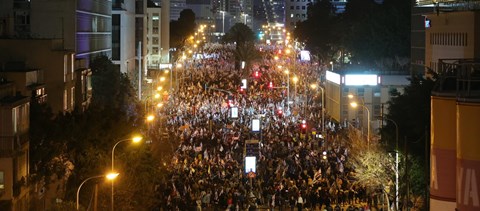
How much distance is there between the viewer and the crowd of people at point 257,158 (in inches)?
1640

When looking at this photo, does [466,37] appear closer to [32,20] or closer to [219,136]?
[219,136]

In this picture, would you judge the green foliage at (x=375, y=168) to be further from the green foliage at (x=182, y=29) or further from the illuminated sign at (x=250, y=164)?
the green foliage at (x=182, y=29)

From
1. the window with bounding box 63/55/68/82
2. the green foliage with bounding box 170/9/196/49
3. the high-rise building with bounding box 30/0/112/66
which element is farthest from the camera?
the green foliage with bounding box 170/9/196/49

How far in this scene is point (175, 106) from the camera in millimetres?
78375

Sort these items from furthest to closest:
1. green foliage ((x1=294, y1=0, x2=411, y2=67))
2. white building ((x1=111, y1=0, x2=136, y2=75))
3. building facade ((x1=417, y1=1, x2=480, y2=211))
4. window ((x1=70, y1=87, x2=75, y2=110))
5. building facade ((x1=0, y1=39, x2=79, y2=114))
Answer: green foliage ((x1=294, y1=0, x2=411, y2=67)), white building ((x1=111, y1=0, x2=136, y2=75)), window ((x1=70, y1=87, x2=75, y2=110)), building facade ((x1=0, y1=39, x2=79, y2=114)), building facade ((x1=417, y1=1, x2=480, y2=211))

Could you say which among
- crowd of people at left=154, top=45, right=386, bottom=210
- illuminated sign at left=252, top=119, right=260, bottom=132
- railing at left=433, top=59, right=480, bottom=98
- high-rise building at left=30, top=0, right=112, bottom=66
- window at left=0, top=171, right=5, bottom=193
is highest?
high-rise building at left=30, top=0, right=112, bottom=66

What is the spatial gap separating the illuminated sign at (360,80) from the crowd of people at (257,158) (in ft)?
12.4

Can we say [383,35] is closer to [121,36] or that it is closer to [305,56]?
[121,36]

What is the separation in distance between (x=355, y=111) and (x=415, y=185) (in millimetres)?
33522

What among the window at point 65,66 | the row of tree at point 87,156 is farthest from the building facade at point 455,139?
the window at point 65,66

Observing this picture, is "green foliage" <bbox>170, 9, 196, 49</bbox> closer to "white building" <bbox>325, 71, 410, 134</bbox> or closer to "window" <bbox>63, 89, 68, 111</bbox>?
"white building" <bbox>325, 71, 410, 134</bbox>

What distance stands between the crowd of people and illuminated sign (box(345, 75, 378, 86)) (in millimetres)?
3788

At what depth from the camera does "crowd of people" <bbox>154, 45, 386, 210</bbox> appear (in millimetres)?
41656

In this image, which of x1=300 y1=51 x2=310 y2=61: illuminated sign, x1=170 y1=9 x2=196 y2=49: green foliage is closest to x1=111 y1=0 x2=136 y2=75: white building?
x1=300 y1=51 x2=310 y2=61: illuminated sign
